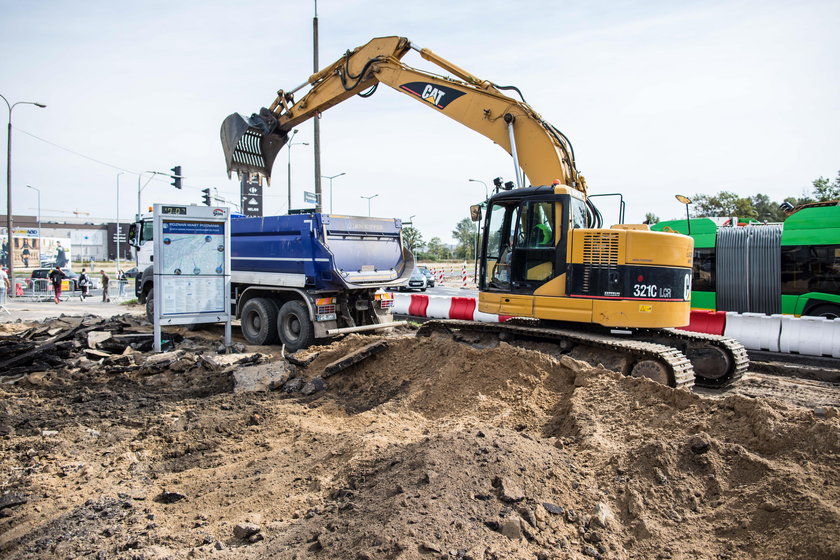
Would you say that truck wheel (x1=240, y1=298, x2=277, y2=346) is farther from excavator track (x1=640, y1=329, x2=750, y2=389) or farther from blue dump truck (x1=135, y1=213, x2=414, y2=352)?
excavator track (x1=640, y1=329, x2=750, y2=389)

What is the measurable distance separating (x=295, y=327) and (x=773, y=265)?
11.0 m

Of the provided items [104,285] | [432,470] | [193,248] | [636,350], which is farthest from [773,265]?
[104,285]

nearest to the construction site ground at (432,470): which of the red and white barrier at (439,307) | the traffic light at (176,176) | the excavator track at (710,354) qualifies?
the excavator track at (710,354)

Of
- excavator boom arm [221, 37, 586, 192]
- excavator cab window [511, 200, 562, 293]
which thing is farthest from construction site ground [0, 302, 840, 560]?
excavator boom arm [221, 37, 586, 192]

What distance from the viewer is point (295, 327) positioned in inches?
444

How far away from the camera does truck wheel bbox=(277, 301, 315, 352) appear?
1086cm

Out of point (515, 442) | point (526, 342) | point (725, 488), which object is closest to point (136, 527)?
point (515, 442)

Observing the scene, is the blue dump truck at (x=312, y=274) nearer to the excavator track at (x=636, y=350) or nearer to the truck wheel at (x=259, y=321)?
the truck wheel at (x=259, y=321)

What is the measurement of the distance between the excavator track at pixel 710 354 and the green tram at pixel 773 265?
5859mm

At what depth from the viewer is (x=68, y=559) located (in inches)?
149

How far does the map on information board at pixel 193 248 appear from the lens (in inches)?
400

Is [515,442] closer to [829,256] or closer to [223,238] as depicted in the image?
[223,238]

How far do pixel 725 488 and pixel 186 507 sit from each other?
405 cm

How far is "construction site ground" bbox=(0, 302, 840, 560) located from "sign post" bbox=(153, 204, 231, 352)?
102 inches
